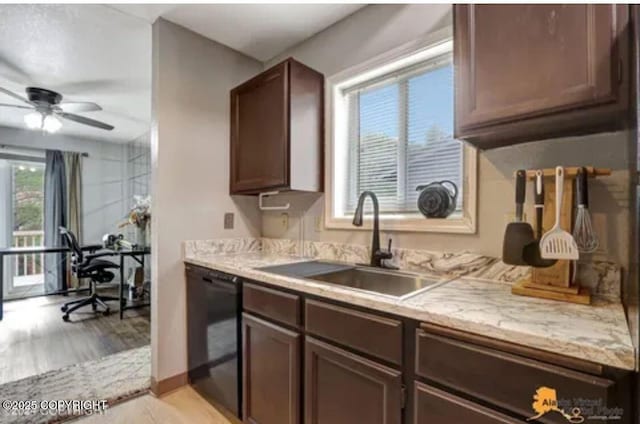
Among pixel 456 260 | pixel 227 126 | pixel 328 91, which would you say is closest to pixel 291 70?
pixel 328 91

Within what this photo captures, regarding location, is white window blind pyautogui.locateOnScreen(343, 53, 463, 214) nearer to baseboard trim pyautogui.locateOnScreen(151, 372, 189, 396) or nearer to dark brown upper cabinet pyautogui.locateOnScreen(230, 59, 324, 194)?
dark brown upper cabinet pyautogui.locateOnScreen(230, 59, 324, 194)

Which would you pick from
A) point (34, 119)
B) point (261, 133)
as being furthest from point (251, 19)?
point (34, 119)

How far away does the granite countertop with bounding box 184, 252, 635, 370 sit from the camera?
0.72m

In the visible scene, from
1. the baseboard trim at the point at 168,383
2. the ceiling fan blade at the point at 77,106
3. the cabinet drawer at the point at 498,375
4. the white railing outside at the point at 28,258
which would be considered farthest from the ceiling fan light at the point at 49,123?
the cabinet drawer at the point at 498,375

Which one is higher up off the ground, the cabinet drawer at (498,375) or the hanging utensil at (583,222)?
the hanging utensil at (583,222)

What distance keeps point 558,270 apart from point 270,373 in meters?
1.28

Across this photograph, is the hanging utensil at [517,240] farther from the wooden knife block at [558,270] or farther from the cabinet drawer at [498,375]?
the cabinet drawer at [498,375]

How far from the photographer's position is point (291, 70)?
75.6 inches

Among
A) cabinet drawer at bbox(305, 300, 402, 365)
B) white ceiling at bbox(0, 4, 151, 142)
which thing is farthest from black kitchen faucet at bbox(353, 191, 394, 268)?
white ceiling at bbox(0, 4, 151, 142)

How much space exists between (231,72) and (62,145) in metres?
4.05

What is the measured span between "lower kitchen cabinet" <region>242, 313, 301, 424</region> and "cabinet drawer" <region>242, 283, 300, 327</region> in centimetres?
5

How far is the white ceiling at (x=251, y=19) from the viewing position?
1.94 m

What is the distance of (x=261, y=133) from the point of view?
211 centimetres

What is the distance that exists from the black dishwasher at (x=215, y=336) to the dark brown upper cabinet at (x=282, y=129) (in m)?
0.69
